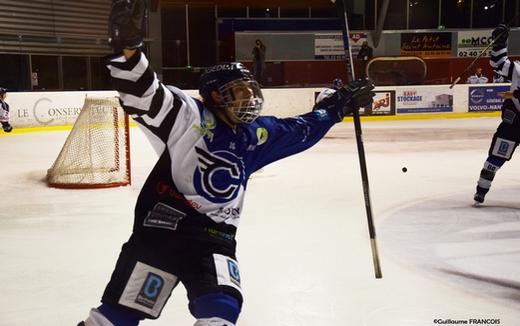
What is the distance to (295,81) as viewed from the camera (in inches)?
755

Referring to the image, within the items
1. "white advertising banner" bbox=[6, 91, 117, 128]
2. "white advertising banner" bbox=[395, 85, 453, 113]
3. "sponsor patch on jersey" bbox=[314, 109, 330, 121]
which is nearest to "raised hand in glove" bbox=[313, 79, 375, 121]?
"sponsor patch on jersey" bbox=[314, 109, 330, 121]

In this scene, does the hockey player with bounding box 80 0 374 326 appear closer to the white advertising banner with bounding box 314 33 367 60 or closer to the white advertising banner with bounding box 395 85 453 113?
the white advertising banner with bounding box 395 85 453 113

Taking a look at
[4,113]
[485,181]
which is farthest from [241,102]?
[4,113]

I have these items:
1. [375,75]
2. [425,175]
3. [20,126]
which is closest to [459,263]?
[425,175]

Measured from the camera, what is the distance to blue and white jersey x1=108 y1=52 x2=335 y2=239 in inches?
71.1

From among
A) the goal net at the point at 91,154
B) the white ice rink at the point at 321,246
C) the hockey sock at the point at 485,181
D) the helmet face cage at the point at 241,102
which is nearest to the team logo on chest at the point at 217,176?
the helmet face cage at the point at 241,102

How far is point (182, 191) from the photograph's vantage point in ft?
6.17

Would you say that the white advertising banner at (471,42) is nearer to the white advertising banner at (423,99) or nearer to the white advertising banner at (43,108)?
the white advertising banner at (423,99)

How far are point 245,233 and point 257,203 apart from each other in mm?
1125

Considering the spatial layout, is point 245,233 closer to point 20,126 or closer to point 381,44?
point 20,126

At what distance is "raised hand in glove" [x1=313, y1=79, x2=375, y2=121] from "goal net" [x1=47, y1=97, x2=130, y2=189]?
165 inches

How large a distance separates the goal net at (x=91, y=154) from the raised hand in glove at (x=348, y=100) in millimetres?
4194

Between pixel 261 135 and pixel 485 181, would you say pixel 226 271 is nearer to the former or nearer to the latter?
pixel 261 135

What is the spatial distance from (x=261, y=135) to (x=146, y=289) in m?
0.66
